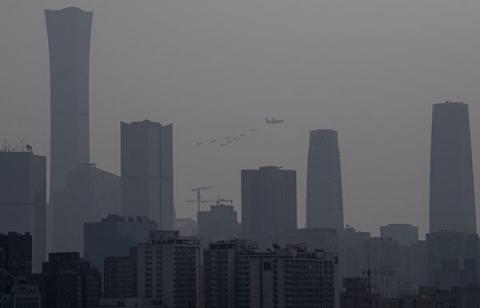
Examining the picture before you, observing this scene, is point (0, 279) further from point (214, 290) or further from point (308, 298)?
point (308, 298)

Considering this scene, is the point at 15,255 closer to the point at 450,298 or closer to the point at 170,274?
the point at 170,274

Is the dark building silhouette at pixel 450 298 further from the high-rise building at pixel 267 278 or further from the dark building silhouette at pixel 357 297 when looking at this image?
the high-rise building at pixel 267 278

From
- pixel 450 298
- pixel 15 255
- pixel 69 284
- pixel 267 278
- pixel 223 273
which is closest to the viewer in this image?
pixel 267 278

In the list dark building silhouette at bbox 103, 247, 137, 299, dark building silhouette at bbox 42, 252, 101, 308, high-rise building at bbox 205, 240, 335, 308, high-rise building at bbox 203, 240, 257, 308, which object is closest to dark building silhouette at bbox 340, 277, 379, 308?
high-rise building at bbox 205, 240, 335, 308

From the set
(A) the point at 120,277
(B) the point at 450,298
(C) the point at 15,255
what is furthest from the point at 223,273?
(C) the point at 15,255

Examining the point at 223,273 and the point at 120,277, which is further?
the point at 120,277

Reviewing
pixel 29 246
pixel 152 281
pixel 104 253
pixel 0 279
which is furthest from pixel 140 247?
pixel 104 253
